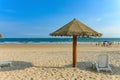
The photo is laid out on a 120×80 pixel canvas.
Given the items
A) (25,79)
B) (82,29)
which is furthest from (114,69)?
(25,79)

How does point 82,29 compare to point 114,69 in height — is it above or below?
above

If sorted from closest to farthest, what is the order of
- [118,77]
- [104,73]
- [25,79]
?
[25,79] → [118,77] → [104,73]

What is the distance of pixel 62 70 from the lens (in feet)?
27.0

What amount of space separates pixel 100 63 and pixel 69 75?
1.78 m

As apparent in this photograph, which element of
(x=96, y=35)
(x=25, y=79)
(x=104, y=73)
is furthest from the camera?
(x=96, y=35)

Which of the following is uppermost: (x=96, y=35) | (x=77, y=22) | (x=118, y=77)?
(x=77, y=22)

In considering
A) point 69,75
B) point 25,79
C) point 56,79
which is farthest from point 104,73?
point 25,79

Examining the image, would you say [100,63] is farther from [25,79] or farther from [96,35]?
[25,79]

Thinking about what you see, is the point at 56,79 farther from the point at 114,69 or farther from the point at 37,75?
the point at 114,69

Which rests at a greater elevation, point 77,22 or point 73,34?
point 77,22

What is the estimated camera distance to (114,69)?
28.9 ft

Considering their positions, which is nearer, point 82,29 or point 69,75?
point 69,75

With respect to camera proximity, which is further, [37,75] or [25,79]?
[37,75]

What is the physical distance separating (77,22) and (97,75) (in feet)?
8.95
